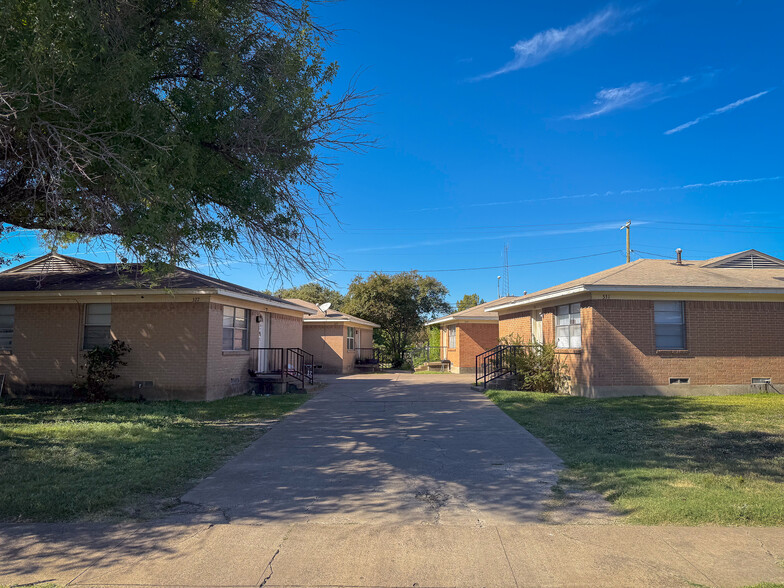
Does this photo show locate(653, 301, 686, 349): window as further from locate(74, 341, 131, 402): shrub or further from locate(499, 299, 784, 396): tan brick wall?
locate(74, 341, 131, 402): shrub

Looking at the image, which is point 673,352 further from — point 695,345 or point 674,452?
point 674,452

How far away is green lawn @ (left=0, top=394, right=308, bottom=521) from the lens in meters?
5.88

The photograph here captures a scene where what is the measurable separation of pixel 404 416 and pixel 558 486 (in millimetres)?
6010

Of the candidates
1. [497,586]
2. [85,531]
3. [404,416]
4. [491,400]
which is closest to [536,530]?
[497,586]

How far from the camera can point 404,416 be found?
12.4m

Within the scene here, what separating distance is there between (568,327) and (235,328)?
34.3 ft

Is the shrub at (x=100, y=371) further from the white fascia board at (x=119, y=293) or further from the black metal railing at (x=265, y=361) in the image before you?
the black metal railing at (x=265, y=361)

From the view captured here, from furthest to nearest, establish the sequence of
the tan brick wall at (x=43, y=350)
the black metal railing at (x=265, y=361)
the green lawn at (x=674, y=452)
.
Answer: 1. the black metal railing at (x=265, y=361)
2. the tan brick wall at (x=43, y=350)
3. the green lawn at (x=674, y=452)

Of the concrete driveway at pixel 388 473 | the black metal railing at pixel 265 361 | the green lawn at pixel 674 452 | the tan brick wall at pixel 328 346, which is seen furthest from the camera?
the tan brick wall at pixel 328 346

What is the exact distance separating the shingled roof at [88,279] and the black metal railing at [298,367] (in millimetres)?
1987

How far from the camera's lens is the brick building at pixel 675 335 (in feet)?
49.0

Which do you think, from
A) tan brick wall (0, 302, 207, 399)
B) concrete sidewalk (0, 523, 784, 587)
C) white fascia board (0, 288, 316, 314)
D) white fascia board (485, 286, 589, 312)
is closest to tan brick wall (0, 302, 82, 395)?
tan brick wall (0, 302, 207, 399)

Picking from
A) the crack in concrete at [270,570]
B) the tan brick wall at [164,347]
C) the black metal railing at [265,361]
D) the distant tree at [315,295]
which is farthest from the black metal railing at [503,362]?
the distant tree at [315,295]

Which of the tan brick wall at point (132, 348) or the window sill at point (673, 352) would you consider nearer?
the tan brick wall at point (132, 348)
